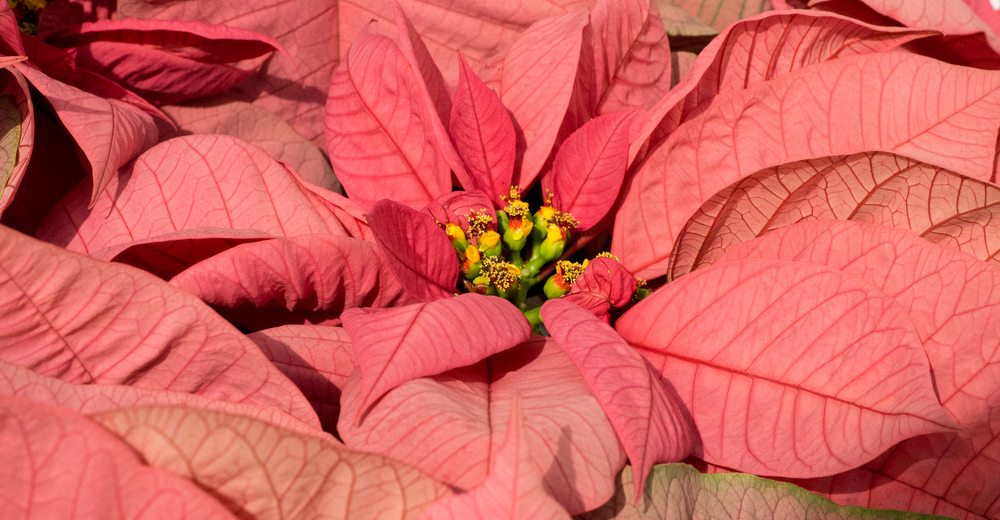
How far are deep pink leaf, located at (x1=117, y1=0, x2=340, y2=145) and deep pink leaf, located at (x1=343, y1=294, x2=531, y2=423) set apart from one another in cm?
31

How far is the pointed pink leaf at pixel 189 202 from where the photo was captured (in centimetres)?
46

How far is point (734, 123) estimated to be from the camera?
465 millimetres

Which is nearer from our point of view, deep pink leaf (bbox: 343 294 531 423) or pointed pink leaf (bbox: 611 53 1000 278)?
deep pink leaf (bbox: 343 294 531 423)

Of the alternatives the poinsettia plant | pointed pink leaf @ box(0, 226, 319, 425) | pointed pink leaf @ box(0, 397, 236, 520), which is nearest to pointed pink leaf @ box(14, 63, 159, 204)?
the poinsettia plant

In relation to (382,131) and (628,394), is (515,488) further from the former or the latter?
(382,131)

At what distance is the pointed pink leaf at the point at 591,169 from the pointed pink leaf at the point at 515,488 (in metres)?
0.23

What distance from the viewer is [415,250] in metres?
0.40

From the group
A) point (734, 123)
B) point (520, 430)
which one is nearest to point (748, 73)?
point (734, 123)

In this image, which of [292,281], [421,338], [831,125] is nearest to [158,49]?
[292,281]

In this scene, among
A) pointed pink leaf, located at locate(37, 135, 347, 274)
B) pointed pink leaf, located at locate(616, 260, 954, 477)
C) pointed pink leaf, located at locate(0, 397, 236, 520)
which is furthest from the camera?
pointed pink leaf, located at locate(37, 135, 347, 274)

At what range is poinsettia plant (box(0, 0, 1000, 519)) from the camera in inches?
11.8

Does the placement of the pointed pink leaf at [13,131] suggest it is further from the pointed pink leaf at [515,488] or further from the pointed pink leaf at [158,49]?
the pointed pink leaf at [515,488]

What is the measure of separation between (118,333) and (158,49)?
271mm

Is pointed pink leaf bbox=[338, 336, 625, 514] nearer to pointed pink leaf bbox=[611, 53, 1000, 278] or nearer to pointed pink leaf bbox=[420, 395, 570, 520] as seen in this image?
pointed pink leaf bbox=[420, 395, 570, 520]
